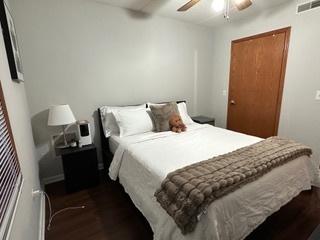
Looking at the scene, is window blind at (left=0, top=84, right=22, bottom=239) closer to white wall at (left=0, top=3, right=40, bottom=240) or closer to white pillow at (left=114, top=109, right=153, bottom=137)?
white wall at (left=0, top=3, right=40, bottom=240)

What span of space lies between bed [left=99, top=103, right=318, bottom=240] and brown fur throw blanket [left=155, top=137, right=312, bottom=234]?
2.1 inches

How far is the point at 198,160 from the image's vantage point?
1675 millimetres

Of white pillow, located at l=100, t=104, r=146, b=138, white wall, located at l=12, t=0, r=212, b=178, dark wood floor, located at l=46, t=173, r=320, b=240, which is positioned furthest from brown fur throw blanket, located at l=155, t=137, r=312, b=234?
white wall, located at l=12, t=0, r=212, b=178

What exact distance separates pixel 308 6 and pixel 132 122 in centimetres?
279

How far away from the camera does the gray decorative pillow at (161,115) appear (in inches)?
103

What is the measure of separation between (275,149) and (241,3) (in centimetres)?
156

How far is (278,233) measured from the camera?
167 cm

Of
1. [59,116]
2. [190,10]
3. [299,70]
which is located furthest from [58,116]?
[299,70]

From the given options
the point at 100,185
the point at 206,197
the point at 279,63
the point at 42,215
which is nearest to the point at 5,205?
the point at 206,197

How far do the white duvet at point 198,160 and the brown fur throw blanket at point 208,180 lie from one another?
54 mm

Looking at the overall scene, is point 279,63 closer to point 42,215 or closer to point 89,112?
point 89,112

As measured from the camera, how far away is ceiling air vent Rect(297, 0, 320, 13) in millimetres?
2330

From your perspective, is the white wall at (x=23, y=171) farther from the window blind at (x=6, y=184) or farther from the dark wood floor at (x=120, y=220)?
the dark wood floor at (x=120, y=220)

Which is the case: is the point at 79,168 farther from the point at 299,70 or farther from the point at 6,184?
the point at 299,70
